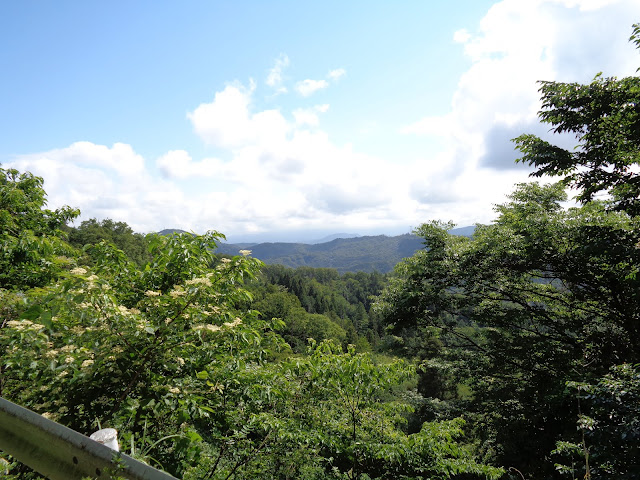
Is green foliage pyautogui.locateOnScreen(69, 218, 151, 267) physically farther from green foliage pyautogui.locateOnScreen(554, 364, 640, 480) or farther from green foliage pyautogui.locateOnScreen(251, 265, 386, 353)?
green foliage pyautogui.locateOnScreen(554, 364, 640, 480)

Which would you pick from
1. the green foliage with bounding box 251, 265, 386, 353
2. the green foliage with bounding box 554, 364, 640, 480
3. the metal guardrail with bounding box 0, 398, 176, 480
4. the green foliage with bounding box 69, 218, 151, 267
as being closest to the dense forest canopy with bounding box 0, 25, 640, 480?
the green foliage with bounding box 554, 364, 640, 480

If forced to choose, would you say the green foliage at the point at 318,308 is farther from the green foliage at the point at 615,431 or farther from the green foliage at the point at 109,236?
the green foliage at the point at 109,236

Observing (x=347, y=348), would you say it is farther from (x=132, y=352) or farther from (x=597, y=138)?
(x=597, y=138)

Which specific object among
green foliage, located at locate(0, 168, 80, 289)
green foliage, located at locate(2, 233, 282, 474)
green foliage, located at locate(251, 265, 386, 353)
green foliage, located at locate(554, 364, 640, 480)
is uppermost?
green foliage, located at locate(0, 168, 80, 289)

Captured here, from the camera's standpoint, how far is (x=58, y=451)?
1.38 m

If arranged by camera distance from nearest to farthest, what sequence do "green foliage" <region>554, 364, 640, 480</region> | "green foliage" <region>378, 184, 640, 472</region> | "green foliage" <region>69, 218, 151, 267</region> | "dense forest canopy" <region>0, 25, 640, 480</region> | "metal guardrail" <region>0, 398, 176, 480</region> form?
"metal guardrail" <region>0, 398, 176, 480</region>, "dense forest canopy" <region>0, 25, 640, 480</region>, "green foliage" <region>554, 364, 640, 480</region>, "green foliage" <region>378, 184, 640, 472</region>, "green foliage" <region>69, 218, 151, 267</region>

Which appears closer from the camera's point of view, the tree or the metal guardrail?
the metal guardrail

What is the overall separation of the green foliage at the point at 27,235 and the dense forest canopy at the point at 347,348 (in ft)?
0.15

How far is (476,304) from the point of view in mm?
12547

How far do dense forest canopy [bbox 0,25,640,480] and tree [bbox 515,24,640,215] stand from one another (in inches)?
1.7

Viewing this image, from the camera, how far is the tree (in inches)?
277

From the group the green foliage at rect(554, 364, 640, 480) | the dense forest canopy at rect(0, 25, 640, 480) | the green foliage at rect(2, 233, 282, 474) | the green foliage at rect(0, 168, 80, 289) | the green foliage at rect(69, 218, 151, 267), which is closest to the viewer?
the green foliage at rect(2, 233, 282, 474)

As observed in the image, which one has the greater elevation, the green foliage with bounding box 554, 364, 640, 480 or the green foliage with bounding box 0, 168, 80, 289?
the green foliage with bounding box 0, 168, 80, 289

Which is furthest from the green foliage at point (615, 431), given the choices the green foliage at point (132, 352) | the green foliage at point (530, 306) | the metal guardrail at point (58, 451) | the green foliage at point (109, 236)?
the green foliage at point (109, 236)
